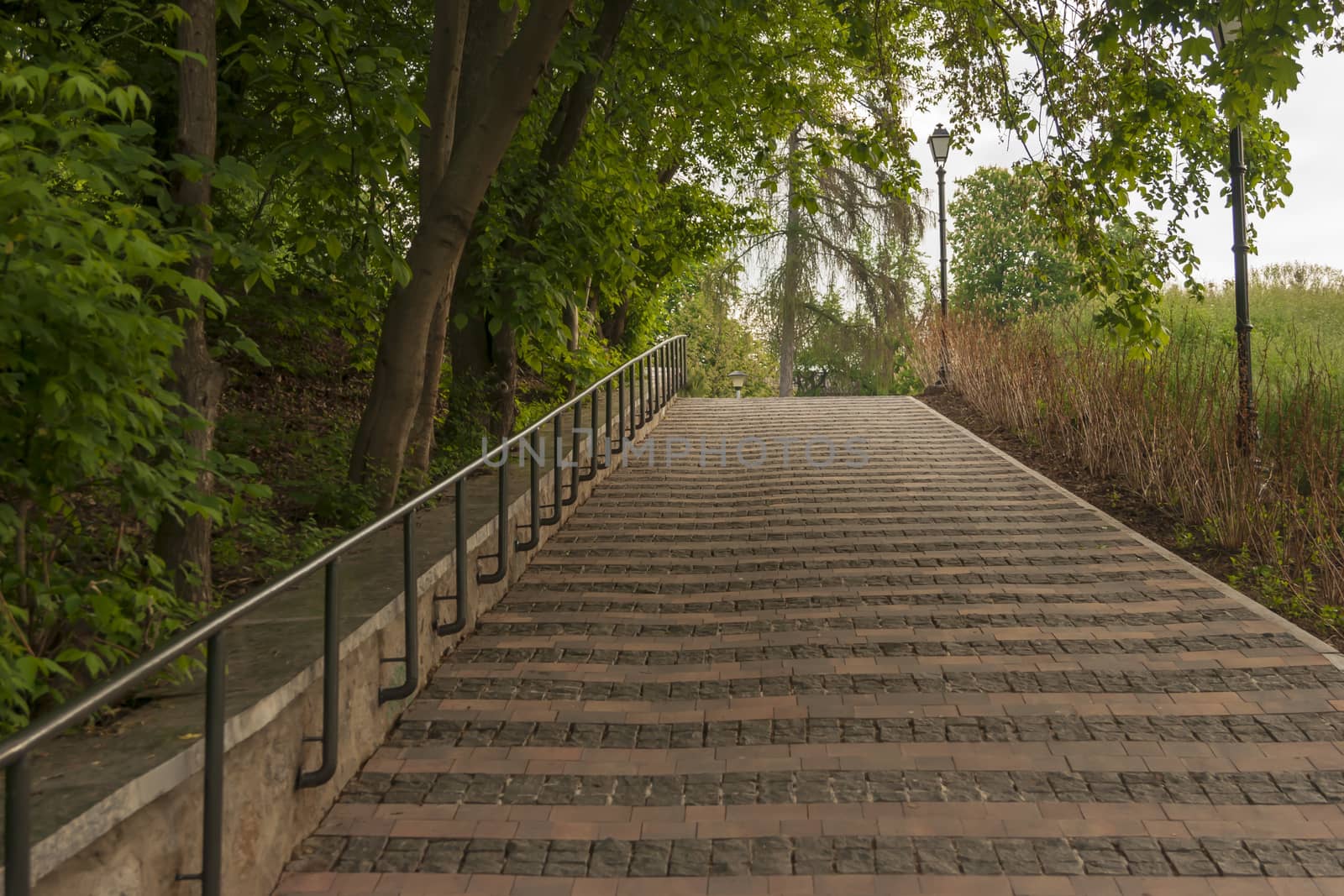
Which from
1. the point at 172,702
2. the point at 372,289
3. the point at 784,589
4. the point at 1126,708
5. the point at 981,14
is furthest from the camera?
the point at 981,14

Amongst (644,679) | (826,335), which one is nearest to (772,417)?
(644,679)

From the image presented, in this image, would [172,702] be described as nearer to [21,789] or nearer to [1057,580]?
[21,789]

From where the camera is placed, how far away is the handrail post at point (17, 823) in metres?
2.21

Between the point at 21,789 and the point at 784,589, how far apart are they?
5.48 m

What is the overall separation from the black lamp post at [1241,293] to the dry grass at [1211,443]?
4.8 inches

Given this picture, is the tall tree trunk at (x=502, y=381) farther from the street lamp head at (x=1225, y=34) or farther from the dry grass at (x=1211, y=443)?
the street lamp head at (x=1225, y=34)

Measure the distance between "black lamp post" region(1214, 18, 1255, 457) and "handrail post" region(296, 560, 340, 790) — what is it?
23.0 feet

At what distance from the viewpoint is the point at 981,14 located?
10438 mm

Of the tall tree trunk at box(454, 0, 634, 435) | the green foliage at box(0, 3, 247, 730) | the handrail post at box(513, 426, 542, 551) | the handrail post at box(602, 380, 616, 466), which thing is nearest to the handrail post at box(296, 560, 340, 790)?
the green foliage at box(0, 3, 247, 730)

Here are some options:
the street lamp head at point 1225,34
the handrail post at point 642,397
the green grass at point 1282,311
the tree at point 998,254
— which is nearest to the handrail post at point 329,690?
the street lamp head at point 1225,34

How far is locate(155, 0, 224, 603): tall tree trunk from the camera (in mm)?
4922

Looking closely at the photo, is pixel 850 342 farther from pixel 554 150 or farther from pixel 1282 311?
pixel 554 150

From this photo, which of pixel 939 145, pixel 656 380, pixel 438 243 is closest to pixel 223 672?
pixel 438 243

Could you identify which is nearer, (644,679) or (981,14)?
(644,679)
